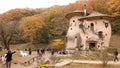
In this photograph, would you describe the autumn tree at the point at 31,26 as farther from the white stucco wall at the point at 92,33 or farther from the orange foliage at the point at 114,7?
the white stucco wall at the point at 92,33

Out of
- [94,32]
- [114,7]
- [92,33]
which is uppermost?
[114,7]

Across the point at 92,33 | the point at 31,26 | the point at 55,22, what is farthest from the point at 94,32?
the point at 31,26

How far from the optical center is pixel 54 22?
78.6 m

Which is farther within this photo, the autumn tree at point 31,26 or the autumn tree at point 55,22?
the autumn tree at point 31,26

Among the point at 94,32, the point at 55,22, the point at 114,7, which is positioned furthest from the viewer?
the point at 55,22

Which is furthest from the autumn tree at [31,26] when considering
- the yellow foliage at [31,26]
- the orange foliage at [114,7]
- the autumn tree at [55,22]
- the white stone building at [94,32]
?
the white stone building at [94,32]

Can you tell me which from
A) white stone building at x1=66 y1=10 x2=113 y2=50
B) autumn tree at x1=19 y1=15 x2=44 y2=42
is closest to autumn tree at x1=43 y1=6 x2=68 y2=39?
autumn tree at x1=19 y1=15 x2=44 y2=42

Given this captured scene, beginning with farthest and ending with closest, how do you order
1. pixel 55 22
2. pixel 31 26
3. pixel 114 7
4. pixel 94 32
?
pixel 31 26 → pixel 55 22 → pixel 114 7 → pixel 94 32

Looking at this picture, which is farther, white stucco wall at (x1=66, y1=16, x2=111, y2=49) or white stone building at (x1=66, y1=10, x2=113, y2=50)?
white stucco wall at (x1=66, y1=16, x2=111, y2=49)

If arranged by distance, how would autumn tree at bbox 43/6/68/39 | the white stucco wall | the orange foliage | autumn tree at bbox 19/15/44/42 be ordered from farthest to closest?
1. autumn tree at bbox 19/15/44/42
2. autumn tree at bbox 43/6/68/39
3. the orange foliage
4. the white stucco wall

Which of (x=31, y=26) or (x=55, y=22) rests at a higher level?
(x=55, y=22)

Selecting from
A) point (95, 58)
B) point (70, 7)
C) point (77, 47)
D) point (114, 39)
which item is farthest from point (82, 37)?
point (70, 7)

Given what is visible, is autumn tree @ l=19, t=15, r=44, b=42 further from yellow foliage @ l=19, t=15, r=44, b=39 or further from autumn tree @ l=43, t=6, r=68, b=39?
autumn tree @ l=43, t=6, r=68, b=39

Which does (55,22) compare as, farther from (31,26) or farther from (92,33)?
(92,33)
